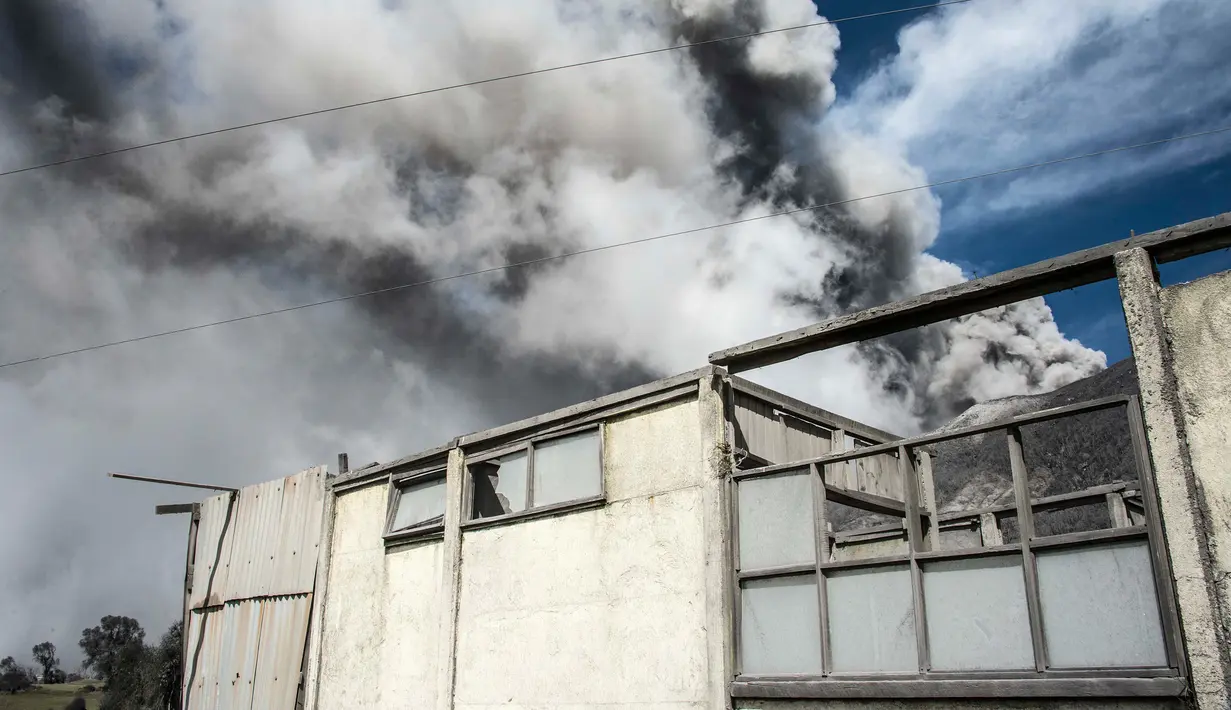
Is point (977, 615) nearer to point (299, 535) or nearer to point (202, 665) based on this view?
point (299, 535)

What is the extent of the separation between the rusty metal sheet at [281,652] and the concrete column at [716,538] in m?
7.87

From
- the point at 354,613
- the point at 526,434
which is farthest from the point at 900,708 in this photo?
the point at 354,613

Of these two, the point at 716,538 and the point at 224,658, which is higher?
the point at 716,538

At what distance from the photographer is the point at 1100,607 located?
7230 millimetres

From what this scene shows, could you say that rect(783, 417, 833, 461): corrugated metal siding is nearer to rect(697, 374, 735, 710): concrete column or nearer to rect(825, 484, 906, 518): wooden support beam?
rect(825, 484, 906, 518): wooden support beam

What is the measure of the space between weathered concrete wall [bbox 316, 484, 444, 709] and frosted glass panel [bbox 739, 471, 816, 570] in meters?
4.88

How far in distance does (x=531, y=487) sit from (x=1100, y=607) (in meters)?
6.92

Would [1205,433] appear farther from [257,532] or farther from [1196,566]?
[257,532]

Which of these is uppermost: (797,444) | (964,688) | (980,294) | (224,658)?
(980,294)

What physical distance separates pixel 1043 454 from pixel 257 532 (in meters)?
25.3

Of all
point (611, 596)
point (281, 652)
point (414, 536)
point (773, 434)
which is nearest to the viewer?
point (611, 596)

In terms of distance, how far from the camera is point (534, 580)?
38.3 feet

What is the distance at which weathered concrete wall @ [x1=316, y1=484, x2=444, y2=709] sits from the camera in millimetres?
12922

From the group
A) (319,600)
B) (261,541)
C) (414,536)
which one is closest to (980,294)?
(414,536)
